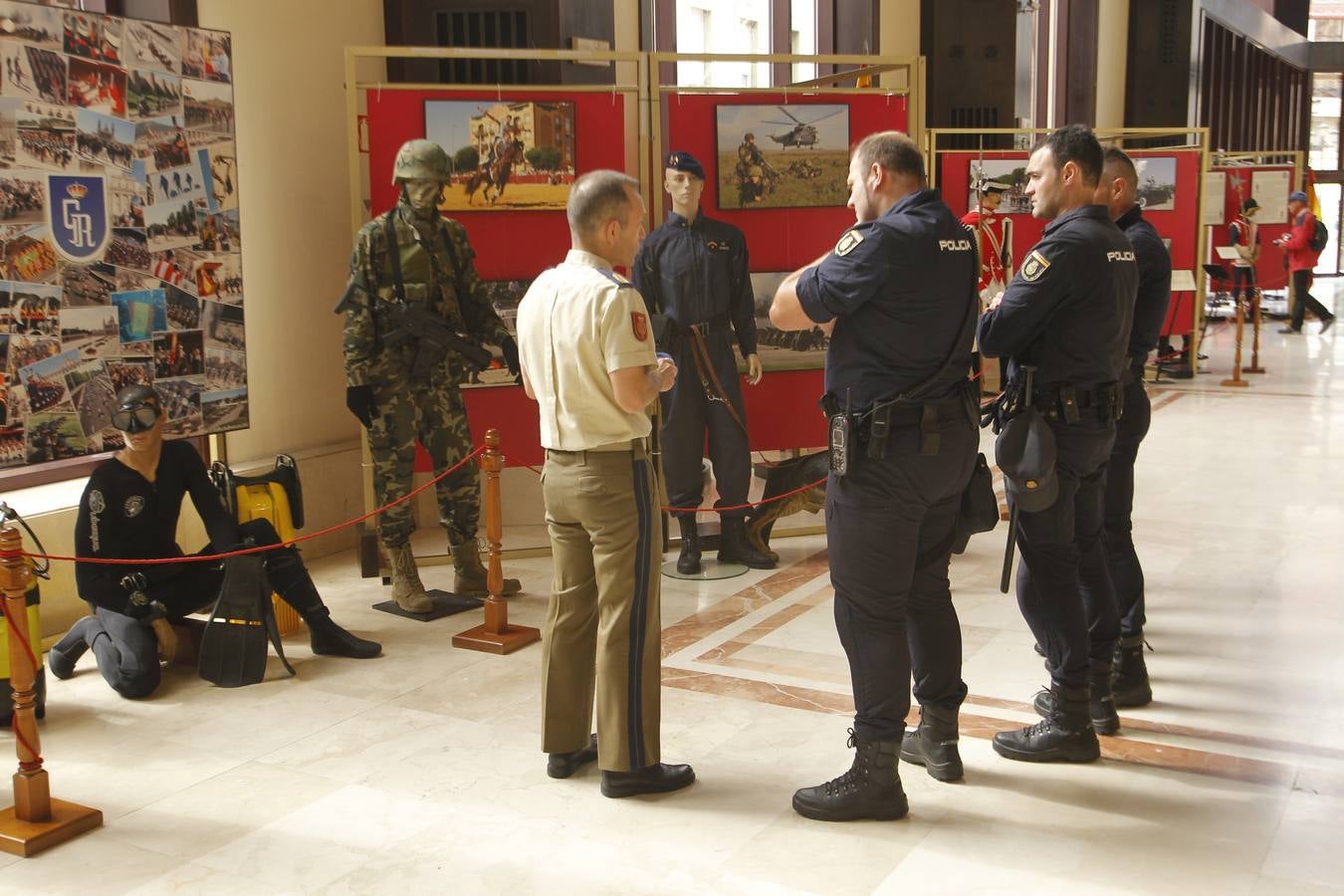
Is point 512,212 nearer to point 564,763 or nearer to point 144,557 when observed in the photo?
point 144,557

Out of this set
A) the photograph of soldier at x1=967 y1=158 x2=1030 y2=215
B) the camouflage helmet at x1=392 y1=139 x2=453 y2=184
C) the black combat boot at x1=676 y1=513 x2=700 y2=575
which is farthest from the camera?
the photograph of soldier at x1=967 y1=158 x2=1030 y2=215

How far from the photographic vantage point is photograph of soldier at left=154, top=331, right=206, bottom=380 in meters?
5.07

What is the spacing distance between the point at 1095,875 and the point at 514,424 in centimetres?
393

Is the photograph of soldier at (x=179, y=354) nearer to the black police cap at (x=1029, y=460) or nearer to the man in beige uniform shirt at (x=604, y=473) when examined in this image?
the man in beige uniform shirt at (x=604, y=473)

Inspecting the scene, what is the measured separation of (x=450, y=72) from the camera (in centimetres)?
691

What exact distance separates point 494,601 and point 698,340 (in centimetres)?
175

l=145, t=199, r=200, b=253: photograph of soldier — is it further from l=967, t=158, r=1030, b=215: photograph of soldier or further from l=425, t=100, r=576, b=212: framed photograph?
l=967, t=158, r=1030, b=215: photograph of soldier

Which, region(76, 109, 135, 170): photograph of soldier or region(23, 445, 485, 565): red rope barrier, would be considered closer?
region(23, 445, 485, 565): red rope barrier

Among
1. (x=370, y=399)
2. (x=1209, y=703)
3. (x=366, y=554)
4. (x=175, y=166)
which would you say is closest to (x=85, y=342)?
(x=175, y=166)

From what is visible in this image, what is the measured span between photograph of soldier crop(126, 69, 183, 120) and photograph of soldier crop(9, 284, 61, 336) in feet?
2.54

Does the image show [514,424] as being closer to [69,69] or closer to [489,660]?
[489,660]

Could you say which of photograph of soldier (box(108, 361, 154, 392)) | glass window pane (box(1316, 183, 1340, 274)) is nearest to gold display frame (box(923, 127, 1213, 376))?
photograph of soldier (box(108, 361, 154, 392))

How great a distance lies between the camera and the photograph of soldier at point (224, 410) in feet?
17.6

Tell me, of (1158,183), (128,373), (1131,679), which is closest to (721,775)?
(1131,679)
